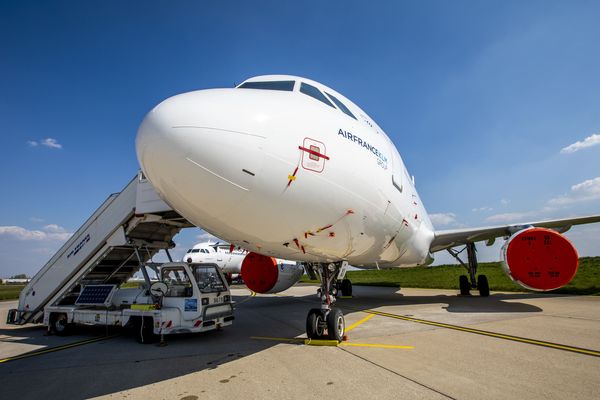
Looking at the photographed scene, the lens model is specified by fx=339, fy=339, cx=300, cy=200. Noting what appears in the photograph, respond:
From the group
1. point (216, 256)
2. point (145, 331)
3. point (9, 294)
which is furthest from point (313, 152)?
point (9, 294)

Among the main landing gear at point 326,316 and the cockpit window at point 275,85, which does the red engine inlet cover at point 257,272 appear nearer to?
the main landing gear at point 326,316

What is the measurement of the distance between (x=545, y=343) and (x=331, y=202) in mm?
4748

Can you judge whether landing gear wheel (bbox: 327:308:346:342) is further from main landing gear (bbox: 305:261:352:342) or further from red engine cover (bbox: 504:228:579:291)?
red engine cover (bbox: 504:228:579:291)

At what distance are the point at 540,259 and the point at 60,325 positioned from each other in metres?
12.6

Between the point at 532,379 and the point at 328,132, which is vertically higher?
the point at 328,132

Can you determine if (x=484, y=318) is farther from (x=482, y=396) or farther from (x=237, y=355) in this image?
(x=237, y=355)

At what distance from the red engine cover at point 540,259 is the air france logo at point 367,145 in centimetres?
576

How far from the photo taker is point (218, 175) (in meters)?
3.50

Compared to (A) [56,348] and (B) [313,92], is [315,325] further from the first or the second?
(A) [56,348]

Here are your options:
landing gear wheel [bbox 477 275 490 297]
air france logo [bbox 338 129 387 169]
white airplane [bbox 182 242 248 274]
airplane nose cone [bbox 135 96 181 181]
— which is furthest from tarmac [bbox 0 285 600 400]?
white airplane [bbox 182 242 248 274]

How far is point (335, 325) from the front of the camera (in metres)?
6.22

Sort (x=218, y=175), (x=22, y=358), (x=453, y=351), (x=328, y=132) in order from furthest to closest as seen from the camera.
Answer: (x=22, y=358) < (x=453, y=351) < (x=328, y=132) < (x=218, y=175)

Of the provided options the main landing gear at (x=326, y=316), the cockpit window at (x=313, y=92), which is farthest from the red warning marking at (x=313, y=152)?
the main landing gear at (x=326, y=316)

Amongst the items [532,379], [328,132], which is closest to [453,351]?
[532,379]
